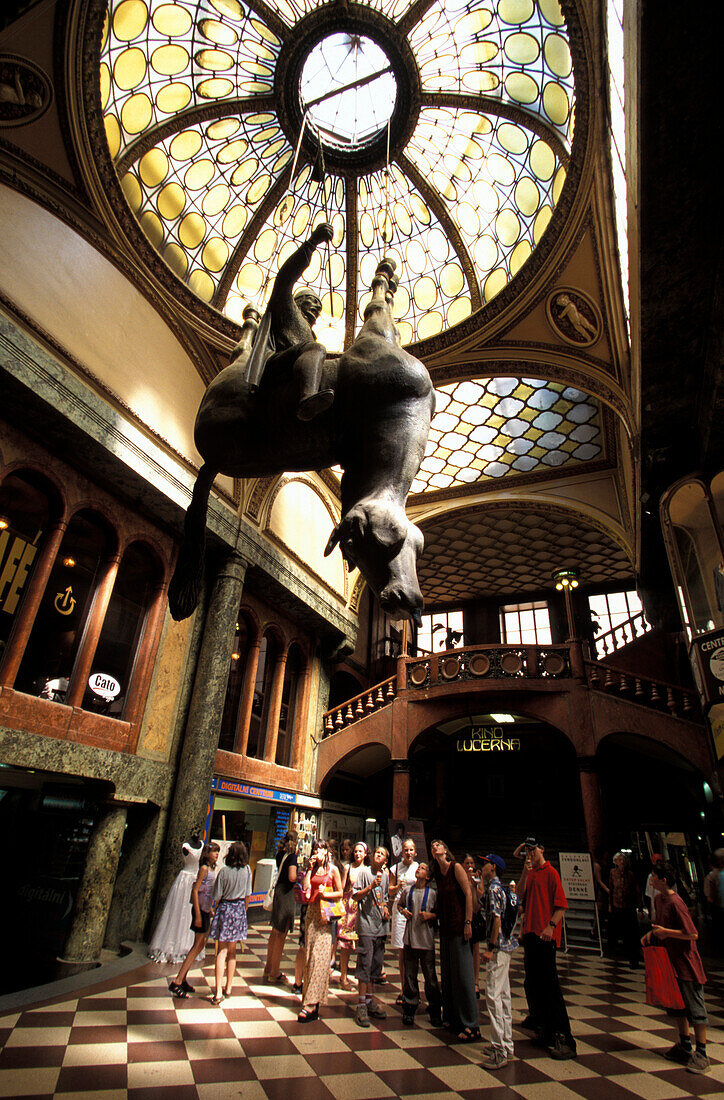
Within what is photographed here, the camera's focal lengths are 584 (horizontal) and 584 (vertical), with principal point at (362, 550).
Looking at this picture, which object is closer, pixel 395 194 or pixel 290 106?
pixel 290 106

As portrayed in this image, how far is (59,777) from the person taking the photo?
8.52 meters

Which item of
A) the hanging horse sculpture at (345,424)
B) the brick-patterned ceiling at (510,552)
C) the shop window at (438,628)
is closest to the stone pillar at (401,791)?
the brick-patterned ceiling at (510,552)

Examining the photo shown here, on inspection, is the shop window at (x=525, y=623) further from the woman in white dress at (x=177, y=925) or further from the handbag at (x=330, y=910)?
the handbag at (x=330, y=910)

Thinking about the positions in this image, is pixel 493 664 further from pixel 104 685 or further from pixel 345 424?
pixel 345 424

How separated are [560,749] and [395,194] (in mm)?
13449

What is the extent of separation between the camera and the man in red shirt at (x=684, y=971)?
12.6 feet

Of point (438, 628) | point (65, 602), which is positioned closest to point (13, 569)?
point (65, 602)

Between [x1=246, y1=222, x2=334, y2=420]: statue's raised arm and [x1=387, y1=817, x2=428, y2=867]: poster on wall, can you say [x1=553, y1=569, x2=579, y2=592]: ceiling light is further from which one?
[x1=246, y1=222, x2=334, y2=420]: statue's raised arm

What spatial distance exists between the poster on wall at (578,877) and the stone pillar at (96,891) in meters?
6.30

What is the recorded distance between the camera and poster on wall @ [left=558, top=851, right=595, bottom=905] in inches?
335

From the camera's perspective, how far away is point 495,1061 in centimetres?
359

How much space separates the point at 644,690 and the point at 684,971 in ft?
23.8

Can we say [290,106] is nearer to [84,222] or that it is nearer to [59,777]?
[84,222]

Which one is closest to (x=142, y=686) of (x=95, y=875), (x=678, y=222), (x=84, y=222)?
(x=95, y=875)
